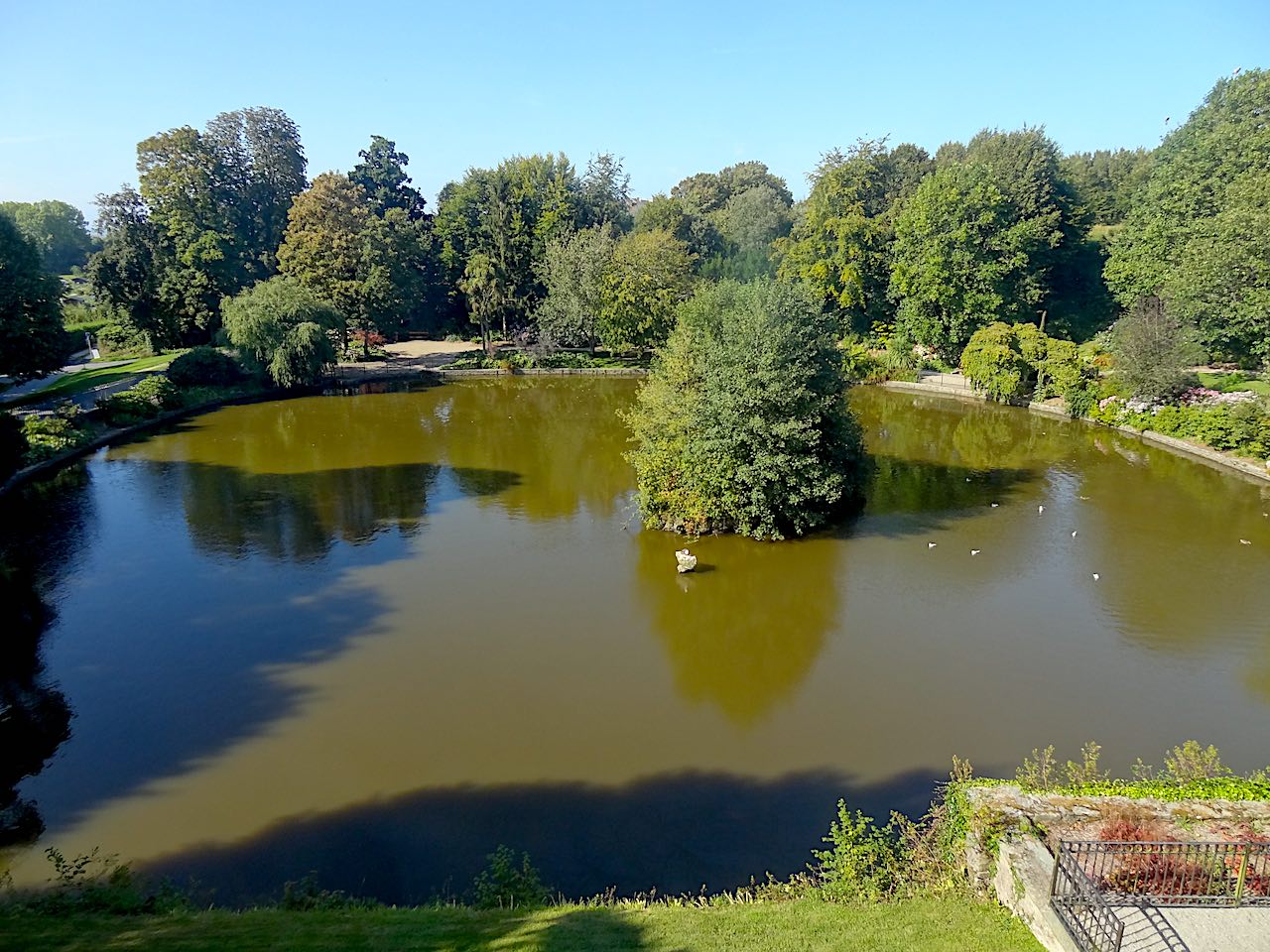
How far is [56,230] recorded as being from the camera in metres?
89.8

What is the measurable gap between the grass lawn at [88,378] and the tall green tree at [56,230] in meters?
53.0

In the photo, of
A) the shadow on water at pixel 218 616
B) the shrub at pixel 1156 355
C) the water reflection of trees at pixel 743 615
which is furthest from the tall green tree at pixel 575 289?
the water reflection of trees at pixel 743 615

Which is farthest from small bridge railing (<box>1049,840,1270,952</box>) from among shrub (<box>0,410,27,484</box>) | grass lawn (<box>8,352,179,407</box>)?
grass lawn (<box>8,352,179,407</box>)

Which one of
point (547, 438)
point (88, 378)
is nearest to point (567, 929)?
point (547, 438)

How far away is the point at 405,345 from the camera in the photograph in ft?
186

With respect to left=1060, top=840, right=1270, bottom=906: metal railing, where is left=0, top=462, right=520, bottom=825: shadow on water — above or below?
below

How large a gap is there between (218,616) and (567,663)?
8155 millimetres

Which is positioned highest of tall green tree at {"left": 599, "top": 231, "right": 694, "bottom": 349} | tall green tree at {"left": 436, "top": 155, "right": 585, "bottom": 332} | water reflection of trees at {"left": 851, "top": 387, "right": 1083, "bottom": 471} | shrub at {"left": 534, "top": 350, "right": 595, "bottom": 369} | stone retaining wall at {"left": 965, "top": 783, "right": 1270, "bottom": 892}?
tall green tree at {"left": 436, "top": 155, "right": 585, "bottom": 332}

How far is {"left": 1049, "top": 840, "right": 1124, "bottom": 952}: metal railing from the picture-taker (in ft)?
22.7

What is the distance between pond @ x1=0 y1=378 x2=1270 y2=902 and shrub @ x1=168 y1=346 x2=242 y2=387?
14676 millimetres

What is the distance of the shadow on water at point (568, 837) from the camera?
999cm

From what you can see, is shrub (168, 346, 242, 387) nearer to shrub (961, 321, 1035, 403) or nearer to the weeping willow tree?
the weeping willow tree

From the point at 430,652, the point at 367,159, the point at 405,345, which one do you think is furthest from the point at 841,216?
the point at 430,652

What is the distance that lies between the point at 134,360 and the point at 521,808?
46.7 metres
